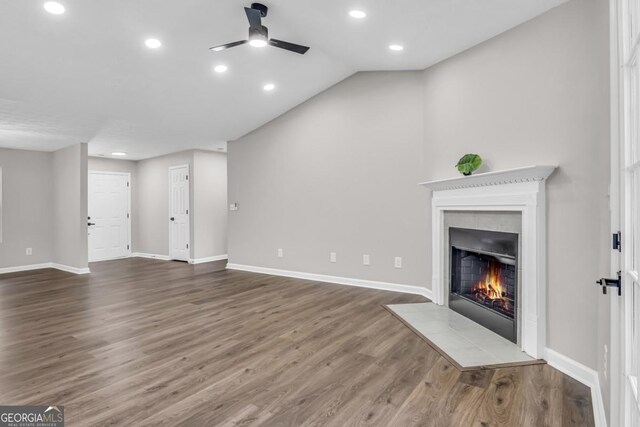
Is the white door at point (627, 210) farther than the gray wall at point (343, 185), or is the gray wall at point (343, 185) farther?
the gray wall at point (343, 185)

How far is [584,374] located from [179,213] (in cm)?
737

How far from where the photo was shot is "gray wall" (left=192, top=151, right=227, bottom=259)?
746 cm

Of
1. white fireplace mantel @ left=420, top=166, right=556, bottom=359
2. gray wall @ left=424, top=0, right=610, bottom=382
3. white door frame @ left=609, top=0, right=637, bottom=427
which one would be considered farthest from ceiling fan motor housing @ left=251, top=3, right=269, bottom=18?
white door frame @ left=609, top=0, right=637, bottom=427

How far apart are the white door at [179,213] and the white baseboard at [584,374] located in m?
6.77

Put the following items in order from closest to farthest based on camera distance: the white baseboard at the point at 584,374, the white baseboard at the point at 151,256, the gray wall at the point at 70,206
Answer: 1. the white baseboard at the point at 584,374
2. the gray wall at the point at 70,206
3. the white baseboard at the point at 151,256

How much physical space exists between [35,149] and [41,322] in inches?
187

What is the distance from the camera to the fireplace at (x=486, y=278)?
2965mm

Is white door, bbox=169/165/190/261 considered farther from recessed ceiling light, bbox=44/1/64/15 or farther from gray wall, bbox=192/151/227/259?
recessed ceiling light, bbox=44/1/64/15

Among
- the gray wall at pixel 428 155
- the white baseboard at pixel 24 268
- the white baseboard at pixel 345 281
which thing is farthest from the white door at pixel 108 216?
the white baseboard at pixel 345 281

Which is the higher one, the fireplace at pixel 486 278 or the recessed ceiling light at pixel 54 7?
the recessed ceiling light at pixel 54 7

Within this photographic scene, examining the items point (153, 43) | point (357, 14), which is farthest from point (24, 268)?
point (357, 14)

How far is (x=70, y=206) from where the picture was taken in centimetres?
646

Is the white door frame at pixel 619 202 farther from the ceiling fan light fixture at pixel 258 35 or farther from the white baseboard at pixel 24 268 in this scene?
the white baseboard at pixel 24 268

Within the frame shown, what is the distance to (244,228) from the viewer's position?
6.28 metres
